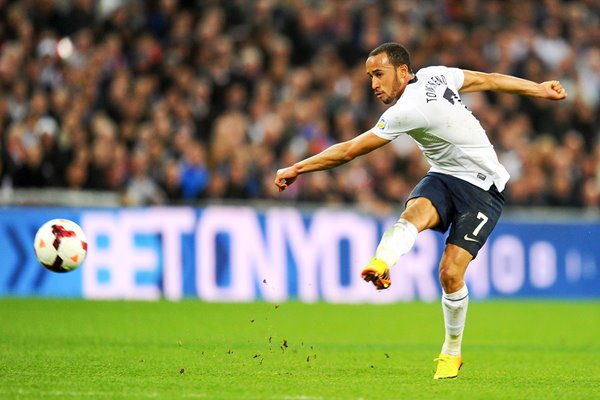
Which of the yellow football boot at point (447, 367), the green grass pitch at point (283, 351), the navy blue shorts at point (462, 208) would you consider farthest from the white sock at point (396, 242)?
the yellow football boot at point (447, 367)

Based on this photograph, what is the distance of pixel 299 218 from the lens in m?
17.4

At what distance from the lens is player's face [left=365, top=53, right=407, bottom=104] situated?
8.40 metres

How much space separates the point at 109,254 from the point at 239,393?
31.1ft

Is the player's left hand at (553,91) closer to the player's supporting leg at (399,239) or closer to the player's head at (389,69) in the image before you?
the player's head at (389,69)

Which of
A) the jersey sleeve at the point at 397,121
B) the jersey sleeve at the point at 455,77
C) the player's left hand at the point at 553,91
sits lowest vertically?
the jersey sleeve at the point at 397,121

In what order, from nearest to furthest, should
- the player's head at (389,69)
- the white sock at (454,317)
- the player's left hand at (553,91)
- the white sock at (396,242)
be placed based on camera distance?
the white sock at (396,242) → the player's head at (389,69) → the white sock at (454,317) → the player's left hand at (553,91)

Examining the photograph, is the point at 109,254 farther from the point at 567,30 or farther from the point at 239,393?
the point at 567,30

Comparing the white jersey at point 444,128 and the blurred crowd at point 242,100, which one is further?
the blurred crowd at point 242,100

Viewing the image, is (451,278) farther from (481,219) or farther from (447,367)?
(447,367)

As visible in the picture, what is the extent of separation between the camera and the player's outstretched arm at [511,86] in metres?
8.81

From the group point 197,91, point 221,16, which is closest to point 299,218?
point 197,91

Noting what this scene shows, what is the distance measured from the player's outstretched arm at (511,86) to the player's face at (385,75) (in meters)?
0.66

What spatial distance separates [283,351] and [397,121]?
3.19 m

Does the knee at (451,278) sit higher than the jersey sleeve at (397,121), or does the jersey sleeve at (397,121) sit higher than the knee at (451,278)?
the jersey sleeve at (397,121)
